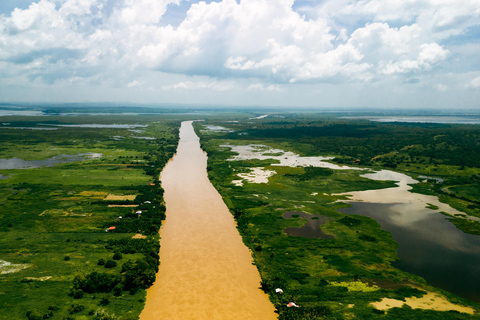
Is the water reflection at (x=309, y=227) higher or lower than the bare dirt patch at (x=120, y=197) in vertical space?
lower

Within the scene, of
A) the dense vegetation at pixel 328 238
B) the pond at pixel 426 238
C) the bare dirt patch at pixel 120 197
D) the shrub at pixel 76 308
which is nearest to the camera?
the shrub at pixel 76 308

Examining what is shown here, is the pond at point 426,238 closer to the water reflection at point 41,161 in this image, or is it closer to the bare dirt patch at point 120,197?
the bare dirt patch at point 120,197

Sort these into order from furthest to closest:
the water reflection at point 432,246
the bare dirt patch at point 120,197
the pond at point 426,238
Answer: the bare dirt patch at point 120,197, the pond at point 426,238, the water reflection at point 432,246

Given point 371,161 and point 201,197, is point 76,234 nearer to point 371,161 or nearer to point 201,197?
point 201,197

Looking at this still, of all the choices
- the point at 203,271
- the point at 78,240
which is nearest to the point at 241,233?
the point at 203,271

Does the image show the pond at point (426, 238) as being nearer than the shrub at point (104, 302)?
No

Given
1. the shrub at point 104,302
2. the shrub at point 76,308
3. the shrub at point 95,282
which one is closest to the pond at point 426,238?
the shrub at point 104,302

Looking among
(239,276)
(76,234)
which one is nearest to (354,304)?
(239,276)

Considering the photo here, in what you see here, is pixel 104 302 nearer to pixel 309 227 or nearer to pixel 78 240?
pixel 78 240
